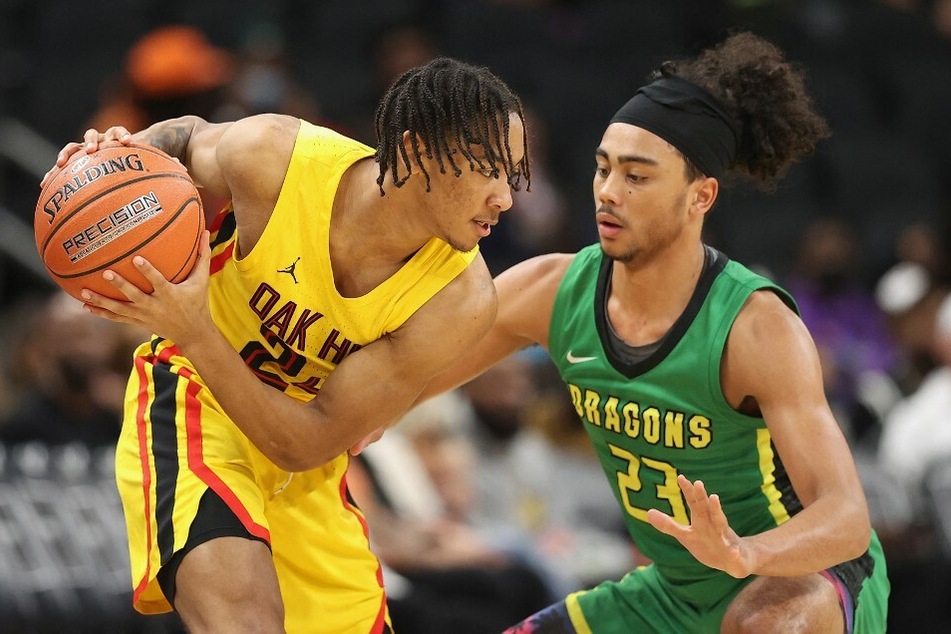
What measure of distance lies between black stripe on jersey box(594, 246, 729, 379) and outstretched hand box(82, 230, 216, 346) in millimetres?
1347

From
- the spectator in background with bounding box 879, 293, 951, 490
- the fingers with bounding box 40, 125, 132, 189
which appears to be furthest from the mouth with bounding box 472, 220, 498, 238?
the spectator in background with bounding box 879, 293, 951, 490

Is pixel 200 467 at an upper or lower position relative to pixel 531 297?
lower

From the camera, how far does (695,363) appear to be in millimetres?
4754

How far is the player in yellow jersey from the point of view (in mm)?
4340

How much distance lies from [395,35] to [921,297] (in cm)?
393

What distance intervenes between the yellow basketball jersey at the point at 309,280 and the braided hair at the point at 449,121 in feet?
0.66

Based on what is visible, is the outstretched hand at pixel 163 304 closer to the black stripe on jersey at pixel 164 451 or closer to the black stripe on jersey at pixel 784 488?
the black stripe on jersey at pixel 164 451

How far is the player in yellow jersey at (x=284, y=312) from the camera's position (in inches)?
171

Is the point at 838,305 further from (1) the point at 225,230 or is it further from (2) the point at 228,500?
(2) the point at 228,500

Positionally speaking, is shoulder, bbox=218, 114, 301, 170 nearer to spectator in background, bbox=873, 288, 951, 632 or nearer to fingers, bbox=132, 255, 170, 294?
fingers, bbox=132, 255, 170, 294

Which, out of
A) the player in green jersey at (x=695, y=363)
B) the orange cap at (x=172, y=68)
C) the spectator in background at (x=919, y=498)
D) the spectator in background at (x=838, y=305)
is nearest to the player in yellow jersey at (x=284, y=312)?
the player in green jersey at (x=695, y=363)

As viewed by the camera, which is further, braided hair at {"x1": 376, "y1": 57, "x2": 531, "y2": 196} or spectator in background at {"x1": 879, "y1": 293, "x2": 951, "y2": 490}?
spectator in background at {"x1": 879, "y1": 293, "x2": 951, "y2": 490}

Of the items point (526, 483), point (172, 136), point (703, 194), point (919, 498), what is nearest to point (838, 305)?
point (919, 498)

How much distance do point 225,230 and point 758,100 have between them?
5.95ft
